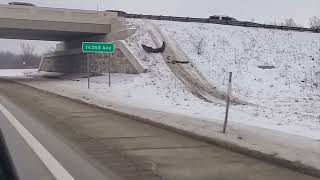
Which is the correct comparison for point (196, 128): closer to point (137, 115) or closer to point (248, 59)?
point (137, 115)

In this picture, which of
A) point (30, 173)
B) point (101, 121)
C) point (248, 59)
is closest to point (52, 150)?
point (30, 173)

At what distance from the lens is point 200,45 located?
143 ft

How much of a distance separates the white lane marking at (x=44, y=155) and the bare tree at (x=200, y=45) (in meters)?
29.4

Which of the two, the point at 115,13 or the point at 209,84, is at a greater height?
the point at 115,13

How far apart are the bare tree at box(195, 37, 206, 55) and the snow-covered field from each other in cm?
21

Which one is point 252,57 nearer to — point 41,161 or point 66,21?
point 66,21

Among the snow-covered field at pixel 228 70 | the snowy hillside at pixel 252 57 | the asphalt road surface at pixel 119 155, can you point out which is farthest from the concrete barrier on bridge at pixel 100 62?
the asphalt road surface at pixel 119 155

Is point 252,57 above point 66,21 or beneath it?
beneath

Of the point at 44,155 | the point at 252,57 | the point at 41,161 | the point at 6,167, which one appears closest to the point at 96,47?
the point at 252,57

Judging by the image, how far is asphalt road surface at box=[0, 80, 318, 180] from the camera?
25.5ft

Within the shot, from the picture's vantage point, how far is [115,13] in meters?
48.6

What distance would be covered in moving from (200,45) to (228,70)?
5214mm

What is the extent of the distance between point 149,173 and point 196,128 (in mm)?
5078

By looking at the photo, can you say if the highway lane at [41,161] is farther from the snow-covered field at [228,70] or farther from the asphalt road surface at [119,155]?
the snow-covered field at [228,70]
